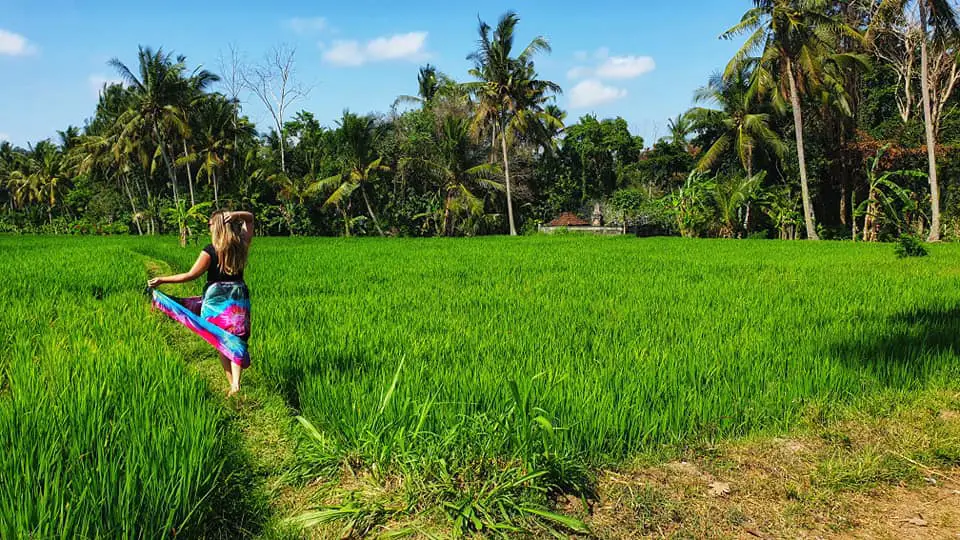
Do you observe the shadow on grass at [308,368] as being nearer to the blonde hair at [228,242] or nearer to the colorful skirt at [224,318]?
the colorful skirt at [224,318]

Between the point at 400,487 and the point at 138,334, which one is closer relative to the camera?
the point at 400,487

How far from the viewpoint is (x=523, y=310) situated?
17.0 ft

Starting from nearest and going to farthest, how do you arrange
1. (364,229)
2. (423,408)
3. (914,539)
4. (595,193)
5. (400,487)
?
(914,539), (400,487), (423,408), (364,229), (595,193)

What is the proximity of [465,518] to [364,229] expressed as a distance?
1053 inches


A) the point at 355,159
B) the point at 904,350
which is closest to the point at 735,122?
the point at 355,159

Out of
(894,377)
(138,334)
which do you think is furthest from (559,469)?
(138,334)

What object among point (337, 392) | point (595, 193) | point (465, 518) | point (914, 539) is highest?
point (595, 193)

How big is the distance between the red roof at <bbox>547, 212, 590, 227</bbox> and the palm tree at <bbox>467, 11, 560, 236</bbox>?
23.6 feet

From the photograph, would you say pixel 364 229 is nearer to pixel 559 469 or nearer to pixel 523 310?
pixel 523 310

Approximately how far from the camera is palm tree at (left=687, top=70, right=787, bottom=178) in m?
20.0

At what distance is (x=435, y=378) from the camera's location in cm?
277

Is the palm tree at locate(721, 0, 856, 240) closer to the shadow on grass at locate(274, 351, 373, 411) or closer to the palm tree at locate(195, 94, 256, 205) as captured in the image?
the shadow on grass at locate(274, 351, 373, 411)

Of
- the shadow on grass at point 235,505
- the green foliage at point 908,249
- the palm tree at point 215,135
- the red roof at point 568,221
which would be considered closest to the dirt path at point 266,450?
the shadow on grass at point 235,505

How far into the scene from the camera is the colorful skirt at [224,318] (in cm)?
304
